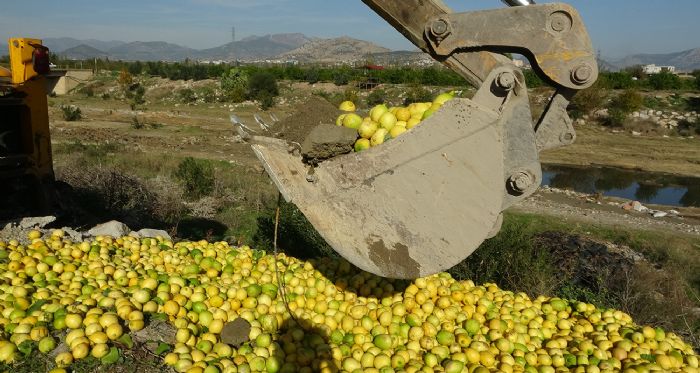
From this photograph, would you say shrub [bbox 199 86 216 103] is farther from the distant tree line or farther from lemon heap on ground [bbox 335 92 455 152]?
lemon heap on ground [bbox 335 92 455 152]

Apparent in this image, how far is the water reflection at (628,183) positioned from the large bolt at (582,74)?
19.3m

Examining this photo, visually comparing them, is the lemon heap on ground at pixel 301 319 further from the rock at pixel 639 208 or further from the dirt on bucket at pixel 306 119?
the rock at pixel 639 208

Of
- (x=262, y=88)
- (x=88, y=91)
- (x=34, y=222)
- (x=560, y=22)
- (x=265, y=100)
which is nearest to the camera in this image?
(x=560, y=22)

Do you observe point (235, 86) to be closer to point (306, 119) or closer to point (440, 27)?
point (306, 119)

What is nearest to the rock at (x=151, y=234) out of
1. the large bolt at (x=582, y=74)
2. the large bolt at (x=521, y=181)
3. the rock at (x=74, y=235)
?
the rock at (x=74, y=235)

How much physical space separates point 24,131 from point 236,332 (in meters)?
5.87

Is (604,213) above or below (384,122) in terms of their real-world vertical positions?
below

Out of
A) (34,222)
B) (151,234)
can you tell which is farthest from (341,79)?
(34,222)

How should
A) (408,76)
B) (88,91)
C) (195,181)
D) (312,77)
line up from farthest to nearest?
1. (312,77)
2. (88,91)
3. (408,76)
4. (195,181)

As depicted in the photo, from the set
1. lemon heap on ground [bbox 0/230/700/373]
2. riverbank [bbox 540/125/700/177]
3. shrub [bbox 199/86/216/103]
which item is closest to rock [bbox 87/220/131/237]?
lemon heap on ground [bbox 0/230/700/373]

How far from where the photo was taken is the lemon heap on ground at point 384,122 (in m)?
3.67

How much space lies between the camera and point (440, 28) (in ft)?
11.6

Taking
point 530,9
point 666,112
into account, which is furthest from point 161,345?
point 666,112

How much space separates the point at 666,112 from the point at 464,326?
36.4 meters
